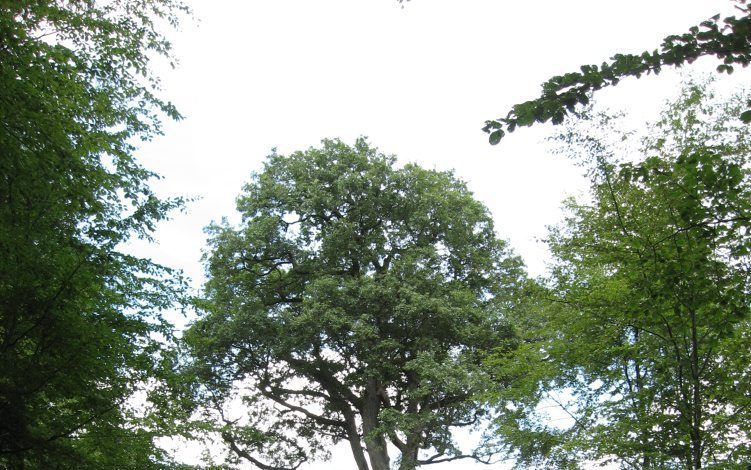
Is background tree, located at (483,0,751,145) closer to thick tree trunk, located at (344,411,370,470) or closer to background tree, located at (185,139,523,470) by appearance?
background tree, located at (185,139,523,470)

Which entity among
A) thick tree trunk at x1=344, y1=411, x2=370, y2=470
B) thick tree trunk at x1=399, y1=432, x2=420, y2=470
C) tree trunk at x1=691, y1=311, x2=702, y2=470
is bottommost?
tree trunk at x1=691, y1=311, x2=702, y2=470

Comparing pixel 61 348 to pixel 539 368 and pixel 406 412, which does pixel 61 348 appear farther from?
pixel 406 412

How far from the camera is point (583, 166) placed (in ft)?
24.7

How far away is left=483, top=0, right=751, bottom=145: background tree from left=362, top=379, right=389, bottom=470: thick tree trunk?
13.6 meters

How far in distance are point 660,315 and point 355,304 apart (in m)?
11.8

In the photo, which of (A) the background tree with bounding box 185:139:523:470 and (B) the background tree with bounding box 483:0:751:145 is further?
(A) the background tree with bounding box 185:139:523:470

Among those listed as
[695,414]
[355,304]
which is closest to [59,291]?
[695,414]

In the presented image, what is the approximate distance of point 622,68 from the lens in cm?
332

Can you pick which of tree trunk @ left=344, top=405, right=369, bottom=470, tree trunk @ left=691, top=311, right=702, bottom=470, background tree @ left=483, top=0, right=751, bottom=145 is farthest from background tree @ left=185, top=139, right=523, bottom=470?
background tree @ left=483, top=0, right=751, bottom=145

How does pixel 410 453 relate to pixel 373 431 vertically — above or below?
below

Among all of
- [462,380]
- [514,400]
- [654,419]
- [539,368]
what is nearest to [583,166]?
[654,419]

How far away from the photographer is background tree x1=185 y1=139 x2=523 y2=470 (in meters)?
16.4

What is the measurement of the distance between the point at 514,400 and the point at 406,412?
563 centimetres

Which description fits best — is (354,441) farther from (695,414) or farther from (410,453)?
(695,414)
